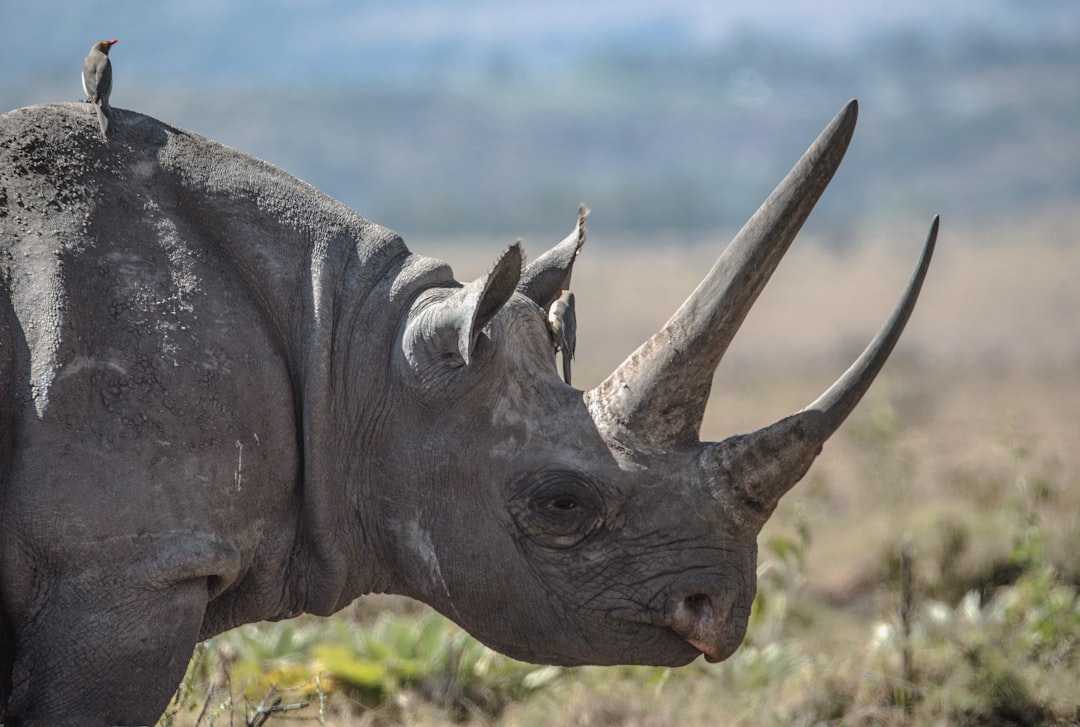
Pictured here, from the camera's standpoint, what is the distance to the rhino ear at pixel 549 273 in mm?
5234

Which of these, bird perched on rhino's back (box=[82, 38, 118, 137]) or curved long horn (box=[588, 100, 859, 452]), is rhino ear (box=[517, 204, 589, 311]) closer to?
A: curved long horn (box=[588, 100, 859, 452])

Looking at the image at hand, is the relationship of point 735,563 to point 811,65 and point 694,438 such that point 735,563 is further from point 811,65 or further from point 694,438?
point 811,65

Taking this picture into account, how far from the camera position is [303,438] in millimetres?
4672

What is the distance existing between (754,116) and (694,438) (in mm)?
144202

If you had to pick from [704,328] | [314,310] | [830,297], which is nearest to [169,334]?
[314,310]

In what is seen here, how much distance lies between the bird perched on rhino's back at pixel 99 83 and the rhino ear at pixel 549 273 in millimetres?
1551

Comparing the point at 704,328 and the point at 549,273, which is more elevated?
the point at 549,273

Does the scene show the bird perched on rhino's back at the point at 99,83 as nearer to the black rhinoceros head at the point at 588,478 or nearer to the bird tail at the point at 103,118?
the bird tail at the point at 103,118

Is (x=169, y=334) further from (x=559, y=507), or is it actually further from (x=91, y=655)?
(x=559, y=507)

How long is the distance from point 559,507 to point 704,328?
76 cm

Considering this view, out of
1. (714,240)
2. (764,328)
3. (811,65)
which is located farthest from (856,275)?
(811,65)

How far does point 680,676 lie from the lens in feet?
25.1

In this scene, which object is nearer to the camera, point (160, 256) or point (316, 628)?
point (160, 256)

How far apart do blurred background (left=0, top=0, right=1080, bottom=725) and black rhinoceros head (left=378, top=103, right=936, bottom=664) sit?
1.98 m
